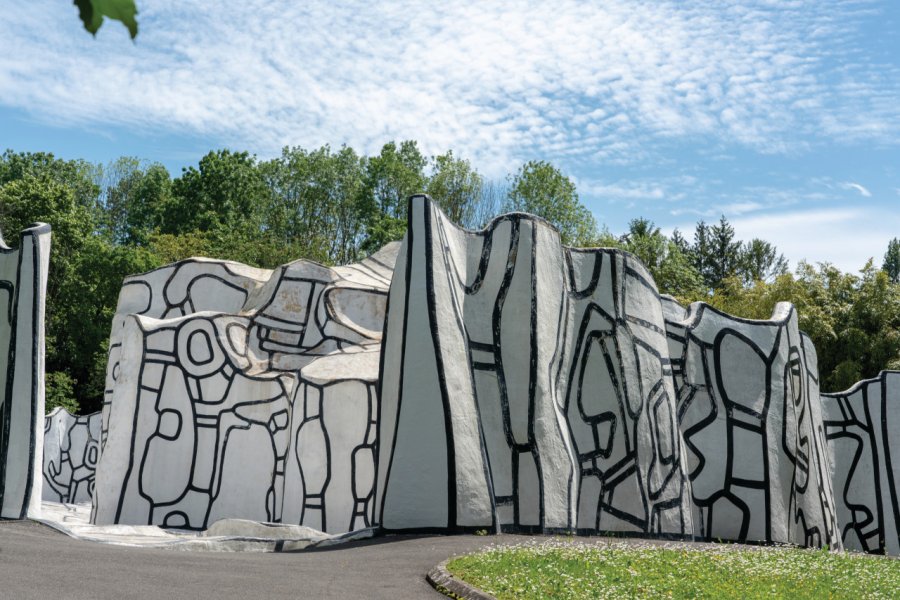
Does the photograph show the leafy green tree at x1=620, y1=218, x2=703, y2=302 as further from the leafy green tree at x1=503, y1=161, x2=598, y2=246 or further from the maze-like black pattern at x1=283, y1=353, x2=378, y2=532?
the maze-like black pattern at x1=283, y1=353, x2=378, y2=532

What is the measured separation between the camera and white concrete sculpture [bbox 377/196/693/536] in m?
9.83

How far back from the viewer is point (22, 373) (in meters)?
10.5

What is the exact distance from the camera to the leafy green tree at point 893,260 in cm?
4866

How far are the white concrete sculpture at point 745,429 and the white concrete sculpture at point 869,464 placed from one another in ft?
6.74

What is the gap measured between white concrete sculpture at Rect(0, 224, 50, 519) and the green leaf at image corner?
1011 centimetres

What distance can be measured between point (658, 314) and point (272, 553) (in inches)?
238

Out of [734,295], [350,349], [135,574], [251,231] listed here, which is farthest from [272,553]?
[251,231]

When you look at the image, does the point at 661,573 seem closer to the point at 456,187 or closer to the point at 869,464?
the point at 869,464

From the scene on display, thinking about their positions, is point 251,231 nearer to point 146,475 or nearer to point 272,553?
point 146,475

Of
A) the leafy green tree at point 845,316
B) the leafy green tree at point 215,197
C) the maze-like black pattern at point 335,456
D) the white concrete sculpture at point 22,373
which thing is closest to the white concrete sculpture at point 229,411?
the maze-like black pattern at point 335,456

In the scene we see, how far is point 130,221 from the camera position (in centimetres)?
4156

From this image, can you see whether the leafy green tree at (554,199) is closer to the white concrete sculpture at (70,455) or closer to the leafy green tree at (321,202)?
the leafy green tree at (321,202)

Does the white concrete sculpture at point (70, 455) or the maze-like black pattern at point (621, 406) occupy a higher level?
the maze-like black pattern at point (621, 406)

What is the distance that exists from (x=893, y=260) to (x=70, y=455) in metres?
43.6
